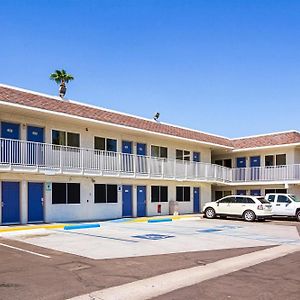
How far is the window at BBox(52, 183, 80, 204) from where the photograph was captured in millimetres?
21000

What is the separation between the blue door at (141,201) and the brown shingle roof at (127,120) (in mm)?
3837

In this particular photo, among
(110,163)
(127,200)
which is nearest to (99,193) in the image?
(110,163)

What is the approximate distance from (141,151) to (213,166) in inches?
262

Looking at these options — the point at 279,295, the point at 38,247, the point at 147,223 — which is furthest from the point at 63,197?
the point at 279,295

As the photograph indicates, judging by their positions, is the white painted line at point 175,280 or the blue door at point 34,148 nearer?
the white painted line at point 175,280

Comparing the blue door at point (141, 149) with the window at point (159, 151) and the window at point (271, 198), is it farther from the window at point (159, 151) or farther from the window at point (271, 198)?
the window at point (271, 198)

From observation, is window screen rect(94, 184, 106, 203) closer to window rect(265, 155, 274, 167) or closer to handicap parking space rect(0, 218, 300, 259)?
handicap parking space rect(0, 218, 300, 259)

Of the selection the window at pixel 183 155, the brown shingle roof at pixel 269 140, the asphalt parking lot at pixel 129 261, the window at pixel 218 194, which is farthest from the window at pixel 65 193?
the window at pixel 218 194

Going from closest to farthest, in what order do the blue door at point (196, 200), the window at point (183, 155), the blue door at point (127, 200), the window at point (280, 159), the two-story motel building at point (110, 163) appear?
1. the two-story motel building at point (110, 163)
2. the blue door at point (127, 200)
3. the window at point (183, 155)
4. the blue door at point (196, 200)
5. the window at point (280, 159)

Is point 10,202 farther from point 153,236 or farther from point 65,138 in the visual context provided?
point 153,236

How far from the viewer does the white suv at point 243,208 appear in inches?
924

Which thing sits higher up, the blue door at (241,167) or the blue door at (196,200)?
the blue door at (241,167)

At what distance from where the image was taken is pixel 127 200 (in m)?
25.2

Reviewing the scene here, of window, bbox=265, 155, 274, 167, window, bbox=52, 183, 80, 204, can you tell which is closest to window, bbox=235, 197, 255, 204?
window, bbox=265, 155, 274, 167
